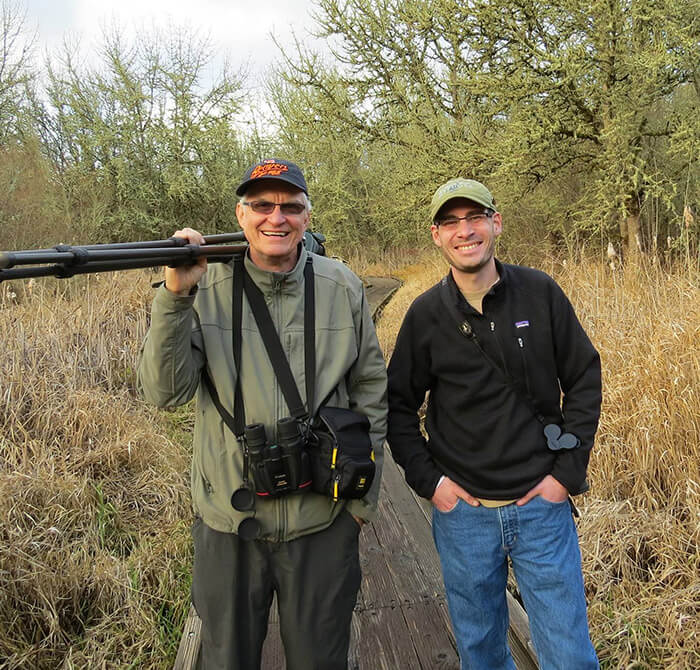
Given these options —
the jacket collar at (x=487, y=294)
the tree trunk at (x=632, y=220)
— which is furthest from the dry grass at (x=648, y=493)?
the tree trunk at (x=632, y=220)

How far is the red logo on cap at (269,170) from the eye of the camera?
1.81 metres

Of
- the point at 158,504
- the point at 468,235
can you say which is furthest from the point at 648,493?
the point at 158,504

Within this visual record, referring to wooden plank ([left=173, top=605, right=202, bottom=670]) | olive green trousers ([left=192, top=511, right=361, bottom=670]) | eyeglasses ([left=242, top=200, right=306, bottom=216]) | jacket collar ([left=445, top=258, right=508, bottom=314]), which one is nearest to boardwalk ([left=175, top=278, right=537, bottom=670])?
wooden plank ([left=173, top=605, right=202, bottom=670])

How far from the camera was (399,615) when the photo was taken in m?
2.95

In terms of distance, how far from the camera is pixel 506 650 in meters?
2.08

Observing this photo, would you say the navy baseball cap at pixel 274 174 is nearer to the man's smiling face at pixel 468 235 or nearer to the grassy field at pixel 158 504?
the man's smiling face at pixel 468 235

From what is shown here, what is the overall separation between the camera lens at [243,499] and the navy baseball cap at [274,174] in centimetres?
101

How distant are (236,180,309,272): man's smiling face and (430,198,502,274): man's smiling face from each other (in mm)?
551

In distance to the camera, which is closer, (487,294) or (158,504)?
(487,294)

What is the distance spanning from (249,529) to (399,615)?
1.61m

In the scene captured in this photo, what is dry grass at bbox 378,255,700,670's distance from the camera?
2441mm

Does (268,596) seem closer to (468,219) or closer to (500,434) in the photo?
(500,434)

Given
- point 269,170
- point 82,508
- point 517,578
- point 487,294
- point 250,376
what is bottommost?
point 82,508

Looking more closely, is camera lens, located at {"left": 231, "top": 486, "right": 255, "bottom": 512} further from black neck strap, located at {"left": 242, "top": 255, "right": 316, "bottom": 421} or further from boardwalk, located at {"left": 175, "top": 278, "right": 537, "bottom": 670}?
boardwalk, located at {"left": 175, "top": 278, "right": 537, "bottom": 670}
